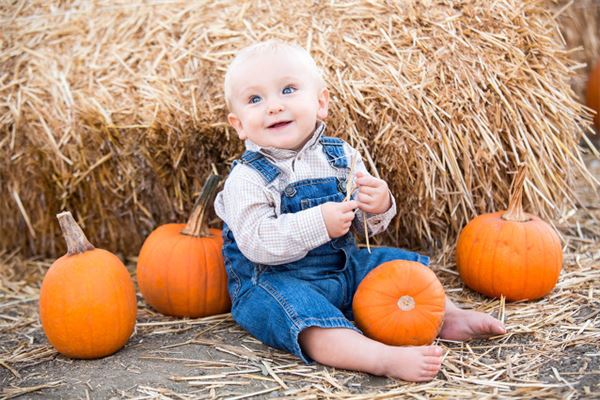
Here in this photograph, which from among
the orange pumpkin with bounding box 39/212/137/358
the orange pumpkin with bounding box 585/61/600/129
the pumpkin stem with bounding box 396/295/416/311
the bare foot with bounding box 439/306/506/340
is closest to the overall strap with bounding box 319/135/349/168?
the pumpkin stem with bounding box 396/295/416/311

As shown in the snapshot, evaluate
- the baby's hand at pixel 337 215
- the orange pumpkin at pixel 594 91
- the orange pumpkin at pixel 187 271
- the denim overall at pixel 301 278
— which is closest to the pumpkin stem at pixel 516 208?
the denim overall at pixel 301 278

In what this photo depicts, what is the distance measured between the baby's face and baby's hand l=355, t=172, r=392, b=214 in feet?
0.99

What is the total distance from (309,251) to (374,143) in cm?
69

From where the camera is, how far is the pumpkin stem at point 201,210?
2842mm

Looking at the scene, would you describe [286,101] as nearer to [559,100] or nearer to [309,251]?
[309,251]

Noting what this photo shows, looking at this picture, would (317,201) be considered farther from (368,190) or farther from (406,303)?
(406,303)

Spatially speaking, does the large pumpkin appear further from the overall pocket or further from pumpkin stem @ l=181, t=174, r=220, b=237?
pumpkin stem @ l=181, t=174, r=220, b=237

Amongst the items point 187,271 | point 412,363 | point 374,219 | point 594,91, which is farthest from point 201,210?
point 594,91

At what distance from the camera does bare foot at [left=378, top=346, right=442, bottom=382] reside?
6.92 feet

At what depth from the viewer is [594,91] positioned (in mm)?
4957

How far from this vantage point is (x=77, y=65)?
335 centimetres

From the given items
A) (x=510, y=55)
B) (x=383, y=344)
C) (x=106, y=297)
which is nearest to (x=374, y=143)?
(x=510, y=55)

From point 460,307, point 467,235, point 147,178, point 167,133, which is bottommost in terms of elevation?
point 460,307

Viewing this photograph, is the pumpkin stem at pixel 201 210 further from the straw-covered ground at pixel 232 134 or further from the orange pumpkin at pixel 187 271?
the straw-covered ground at pixel 232 134
